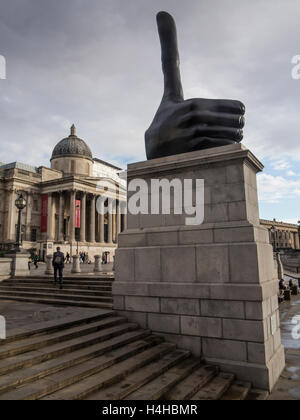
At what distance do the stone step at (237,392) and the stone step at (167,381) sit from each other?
818 millimetres

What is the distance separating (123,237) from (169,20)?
22.6 feet

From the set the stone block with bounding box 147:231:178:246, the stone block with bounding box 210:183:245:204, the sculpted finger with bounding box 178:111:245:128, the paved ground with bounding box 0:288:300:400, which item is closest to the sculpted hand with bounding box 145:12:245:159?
the sculpted finger with bounding box 178:111:245:128

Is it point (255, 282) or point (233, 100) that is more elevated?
point (233, 100)

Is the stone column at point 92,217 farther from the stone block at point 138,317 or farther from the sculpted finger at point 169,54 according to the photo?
the stone block at point 138,317

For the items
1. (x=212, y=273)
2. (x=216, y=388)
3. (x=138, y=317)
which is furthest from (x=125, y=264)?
(x=216, y=388)

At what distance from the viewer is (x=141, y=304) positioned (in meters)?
8.02

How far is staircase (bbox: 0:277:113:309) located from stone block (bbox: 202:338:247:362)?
133 inches

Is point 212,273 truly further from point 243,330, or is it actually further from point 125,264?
point 125,264

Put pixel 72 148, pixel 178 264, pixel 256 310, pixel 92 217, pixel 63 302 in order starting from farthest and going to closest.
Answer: pixel 72 148
pixel 92 217
pixel 63 302
pixel 178 264
pixel 256 310

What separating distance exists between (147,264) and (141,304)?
1042 millimetres

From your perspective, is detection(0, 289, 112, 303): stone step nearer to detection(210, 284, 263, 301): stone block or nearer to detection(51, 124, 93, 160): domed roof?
detection(210, 284, 263, 301): stone block

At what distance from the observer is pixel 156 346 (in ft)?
23.6
